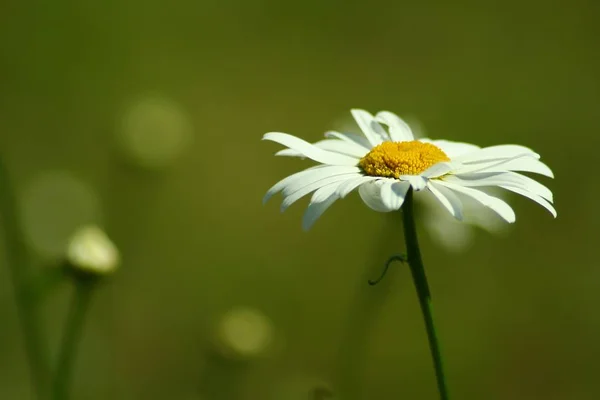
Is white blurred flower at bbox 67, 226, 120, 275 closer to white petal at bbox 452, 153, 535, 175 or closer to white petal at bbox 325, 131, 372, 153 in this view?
white petal at bbox 325, 131, 372, 153

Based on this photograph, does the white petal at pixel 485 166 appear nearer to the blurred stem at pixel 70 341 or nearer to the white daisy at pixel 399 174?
the white daisy at pixel 399 174

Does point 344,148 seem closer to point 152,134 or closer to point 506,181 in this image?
point 506,181

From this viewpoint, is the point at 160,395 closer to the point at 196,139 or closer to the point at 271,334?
the point at 271,334

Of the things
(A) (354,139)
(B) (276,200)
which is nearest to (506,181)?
(A) (354,139)

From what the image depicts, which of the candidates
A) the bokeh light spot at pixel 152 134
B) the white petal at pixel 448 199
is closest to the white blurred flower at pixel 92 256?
the white petal at pixel 448 199

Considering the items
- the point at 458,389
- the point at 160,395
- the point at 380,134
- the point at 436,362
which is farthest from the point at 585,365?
the point at 436,362

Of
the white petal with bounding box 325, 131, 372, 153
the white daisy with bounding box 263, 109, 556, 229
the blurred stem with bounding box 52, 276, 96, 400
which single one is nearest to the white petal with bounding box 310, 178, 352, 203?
the white daisy with bounding box 263, 109, 556, 229
